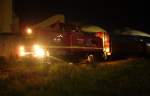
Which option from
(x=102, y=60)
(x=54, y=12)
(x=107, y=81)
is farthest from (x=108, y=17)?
(x=107, y=81)

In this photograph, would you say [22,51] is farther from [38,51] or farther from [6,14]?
[6,14]

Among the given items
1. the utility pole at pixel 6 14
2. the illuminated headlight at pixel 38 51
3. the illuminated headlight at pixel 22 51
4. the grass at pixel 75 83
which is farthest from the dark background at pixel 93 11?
the grass at pixel 75 83

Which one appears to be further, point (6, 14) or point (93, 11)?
point (93, 11)

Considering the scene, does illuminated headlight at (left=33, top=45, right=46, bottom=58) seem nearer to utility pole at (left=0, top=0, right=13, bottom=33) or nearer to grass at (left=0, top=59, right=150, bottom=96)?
grass at (left=0, top=59, right=150, bottom=96)

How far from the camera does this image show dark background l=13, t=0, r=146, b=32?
39.7m

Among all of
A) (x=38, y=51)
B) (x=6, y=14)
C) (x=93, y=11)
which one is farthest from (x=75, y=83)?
(x=93, y=11)

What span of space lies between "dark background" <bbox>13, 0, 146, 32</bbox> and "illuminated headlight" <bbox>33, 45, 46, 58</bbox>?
56.2 ft

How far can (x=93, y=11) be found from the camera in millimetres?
41500

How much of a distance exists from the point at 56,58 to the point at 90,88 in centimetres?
987

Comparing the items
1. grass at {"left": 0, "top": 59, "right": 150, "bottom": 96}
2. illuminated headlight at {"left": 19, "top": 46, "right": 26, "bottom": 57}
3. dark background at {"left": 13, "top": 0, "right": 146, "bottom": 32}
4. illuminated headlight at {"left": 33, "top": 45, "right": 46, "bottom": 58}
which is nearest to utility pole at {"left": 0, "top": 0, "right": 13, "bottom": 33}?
dark background at {"left": 13, "top": 0, "right": 146, "bottom": 32}

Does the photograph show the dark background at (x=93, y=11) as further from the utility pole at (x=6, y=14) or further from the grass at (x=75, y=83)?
the grass at (x=75, y=83)

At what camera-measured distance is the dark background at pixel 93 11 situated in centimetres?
3966

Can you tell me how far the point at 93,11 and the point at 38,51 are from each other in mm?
21496

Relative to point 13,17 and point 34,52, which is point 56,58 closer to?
point 34,52
